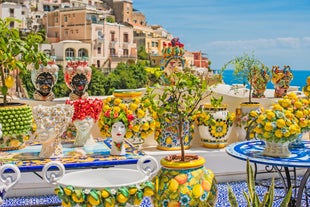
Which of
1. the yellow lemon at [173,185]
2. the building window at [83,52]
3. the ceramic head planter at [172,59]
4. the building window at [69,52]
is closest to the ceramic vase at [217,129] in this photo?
the ceramic head planter at [172,59]

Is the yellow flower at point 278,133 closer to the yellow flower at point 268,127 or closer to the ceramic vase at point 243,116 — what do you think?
the yellow flower at point 268,127

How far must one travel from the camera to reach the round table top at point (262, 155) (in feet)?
10.2

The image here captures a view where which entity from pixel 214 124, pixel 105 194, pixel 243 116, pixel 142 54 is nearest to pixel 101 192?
pixel 105 194

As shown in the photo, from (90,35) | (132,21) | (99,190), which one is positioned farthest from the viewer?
(132,21)

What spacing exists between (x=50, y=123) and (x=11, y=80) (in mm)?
662

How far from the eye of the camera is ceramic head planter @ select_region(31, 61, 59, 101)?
559cm

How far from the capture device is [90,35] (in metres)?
45.5

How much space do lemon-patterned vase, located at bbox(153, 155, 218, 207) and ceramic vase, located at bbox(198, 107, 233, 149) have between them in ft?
10.3

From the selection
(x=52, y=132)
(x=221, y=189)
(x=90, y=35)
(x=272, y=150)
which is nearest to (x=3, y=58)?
(x=52, y=132)

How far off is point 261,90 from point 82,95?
247 centimetres

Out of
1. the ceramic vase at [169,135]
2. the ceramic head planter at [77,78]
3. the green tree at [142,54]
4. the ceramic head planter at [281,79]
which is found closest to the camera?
the ceramic head planter at [77,78]

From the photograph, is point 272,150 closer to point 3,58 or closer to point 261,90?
point 3,58

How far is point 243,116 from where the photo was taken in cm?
625

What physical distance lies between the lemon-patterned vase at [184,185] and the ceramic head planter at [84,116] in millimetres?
1011
